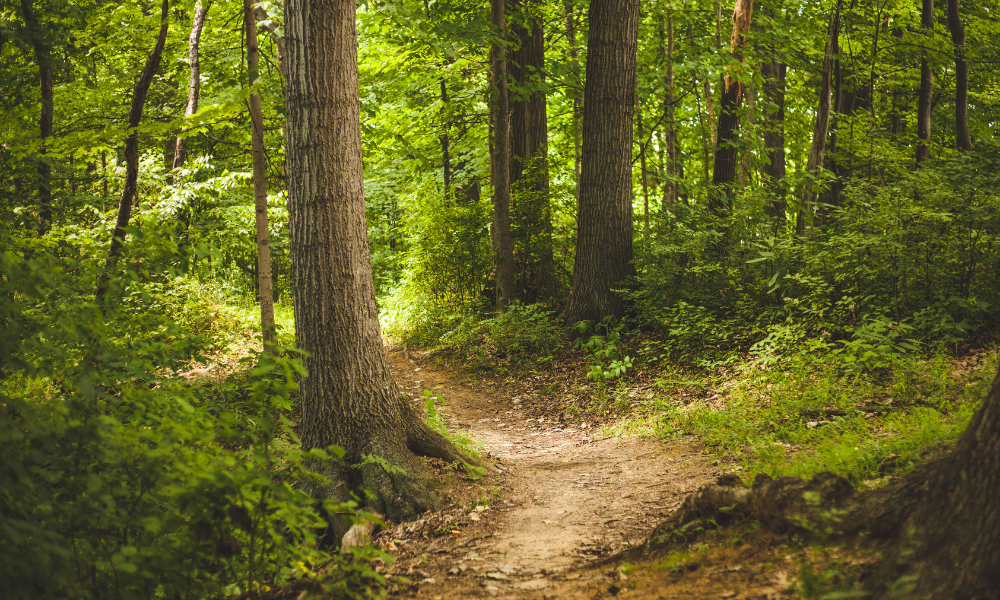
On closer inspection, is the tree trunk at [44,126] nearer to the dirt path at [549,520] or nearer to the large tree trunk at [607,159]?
the large tree trunk at [607,159]

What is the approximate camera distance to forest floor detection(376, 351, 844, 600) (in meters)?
2.58

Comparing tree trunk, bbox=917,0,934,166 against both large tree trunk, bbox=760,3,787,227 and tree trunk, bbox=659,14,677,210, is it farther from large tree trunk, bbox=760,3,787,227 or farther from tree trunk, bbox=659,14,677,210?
tree trunk, bbox=659,14,677,210

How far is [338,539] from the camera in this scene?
420 centimetres

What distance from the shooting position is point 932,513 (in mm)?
2039

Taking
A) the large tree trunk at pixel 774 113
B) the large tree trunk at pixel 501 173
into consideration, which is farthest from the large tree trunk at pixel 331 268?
the large tree trunk at pixel 774 113

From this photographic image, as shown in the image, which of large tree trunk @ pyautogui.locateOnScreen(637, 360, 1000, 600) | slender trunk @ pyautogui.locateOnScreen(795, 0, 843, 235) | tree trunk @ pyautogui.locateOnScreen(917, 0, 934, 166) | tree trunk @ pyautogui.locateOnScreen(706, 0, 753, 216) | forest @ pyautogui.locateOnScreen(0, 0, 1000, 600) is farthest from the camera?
tree trunk @ pyautogui.locateOnScreen(706, 0, 753, 216)

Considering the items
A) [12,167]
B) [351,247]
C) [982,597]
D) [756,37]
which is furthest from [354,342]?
[756,37]

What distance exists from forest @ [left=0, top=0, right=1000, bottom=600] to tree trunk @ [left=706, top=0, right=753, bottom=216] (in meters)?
0.05

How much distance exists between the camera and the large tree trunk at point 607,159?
29.1ft

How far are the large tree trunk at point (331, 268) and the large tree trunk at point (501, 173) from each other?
6.05 m

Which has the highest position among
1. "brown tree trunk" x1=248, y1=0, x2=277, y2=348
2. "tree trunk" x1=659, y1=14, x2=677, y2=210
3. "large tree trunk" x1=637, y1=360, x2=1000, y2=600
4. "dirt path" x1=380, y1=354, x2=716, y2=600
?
"tree trunk" x1=659, y1=14, x2=677, y2=210

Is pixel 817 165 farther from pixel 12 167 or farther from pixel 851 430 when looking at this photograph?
pixel 12 167

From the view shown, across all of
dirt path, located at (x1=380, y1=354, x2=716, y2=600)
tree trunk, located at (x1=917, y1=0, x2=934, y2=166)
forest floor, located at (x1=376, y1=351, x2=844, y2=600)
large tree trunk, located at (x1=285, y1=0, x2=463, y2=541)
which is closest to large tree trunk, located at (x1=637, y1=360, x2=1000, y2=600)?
forest floor, located at (x1=376, y1=351, x2=844, y2=600)

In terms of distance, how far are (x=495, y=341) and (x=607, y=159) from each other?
12.8 feet
